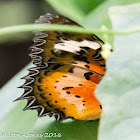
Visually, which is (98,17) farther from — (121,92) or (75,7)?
(121,92)

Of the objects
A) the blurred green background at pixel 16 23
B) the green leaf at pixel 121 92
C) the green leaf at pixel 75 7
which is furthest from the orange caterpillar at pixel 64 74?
the blurred green background at pixel 16 23

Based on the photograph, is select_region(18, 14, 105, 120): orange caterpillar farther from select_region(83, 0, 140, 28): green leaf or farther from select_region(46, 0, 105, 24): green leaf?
select_region(46, 0, 105, 24): green leaf

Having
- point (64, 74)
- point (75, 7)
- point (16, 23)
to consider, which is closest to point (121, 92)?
point (64, 74)

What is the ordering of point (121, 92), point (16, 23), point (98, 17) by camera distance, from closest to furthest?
point (121, 92) < point (98, 17) < point (16, 23)

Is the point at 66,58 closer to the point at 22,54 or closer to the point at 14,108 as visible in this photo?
the point at 14,108

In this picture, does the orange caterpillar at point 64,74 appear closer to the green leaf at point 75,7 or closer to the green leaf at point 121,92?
the green leaf at point 121,92
